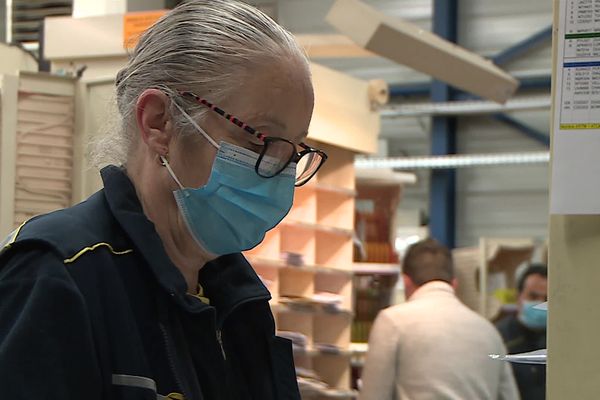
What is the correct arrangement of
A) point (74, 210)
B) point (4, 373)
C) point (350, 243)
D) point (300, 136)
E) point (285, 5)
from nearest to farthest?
1. point (4, 373)
2. point (74, 210)
3. point (300, 136)
4. point (350, 243)
5. point (285, 5)

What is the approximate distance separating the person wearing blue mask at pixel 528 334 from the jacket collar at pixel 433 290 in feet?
4.58

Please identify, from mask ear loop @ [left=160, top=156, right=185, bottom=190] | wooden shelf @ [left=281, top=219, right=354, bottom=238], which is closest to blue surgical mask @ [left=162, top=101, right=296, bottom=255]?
mask ear loop @ [left=160, top=156, right=185, bottom=190]

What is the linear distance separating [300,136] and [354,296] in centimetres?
437

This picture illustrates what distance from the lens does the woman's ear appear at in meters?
1.52

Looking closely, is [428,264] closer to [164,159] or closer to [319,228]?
[319,228]

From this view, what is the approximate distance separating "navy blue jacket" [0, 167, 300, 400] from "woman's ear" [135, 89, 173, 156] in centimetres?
7

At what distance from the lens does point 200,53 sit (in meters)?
1.50

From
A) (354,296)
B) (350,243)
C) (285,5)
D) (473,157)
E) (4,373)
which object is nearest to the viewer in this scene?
(4,373)

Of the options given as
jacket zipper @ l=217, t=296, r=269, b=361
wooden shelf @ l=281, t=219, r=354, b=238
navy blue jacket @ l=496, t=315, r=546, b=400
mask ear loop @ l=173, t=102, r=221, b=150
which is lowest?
navy blue jacket @ l=496, t=315, r=546, b=400

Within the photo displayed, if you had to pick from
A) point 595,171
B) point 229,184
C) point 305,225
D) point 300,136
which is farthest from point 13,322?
point 305,225

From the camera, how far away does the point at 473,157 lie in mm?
10391

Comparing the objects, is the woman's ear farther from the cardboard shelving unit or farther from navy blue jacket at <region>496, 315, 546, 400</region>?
navy blue jacket at <region>496, 315, 546, 400</region>

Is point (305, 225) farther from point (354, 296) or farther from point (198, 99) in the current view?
point (198, 99)

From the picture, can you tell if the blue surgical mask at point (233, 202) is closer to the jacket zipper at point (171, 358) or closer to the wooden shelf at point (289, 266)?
the jacket zipper at point (171, 358)
